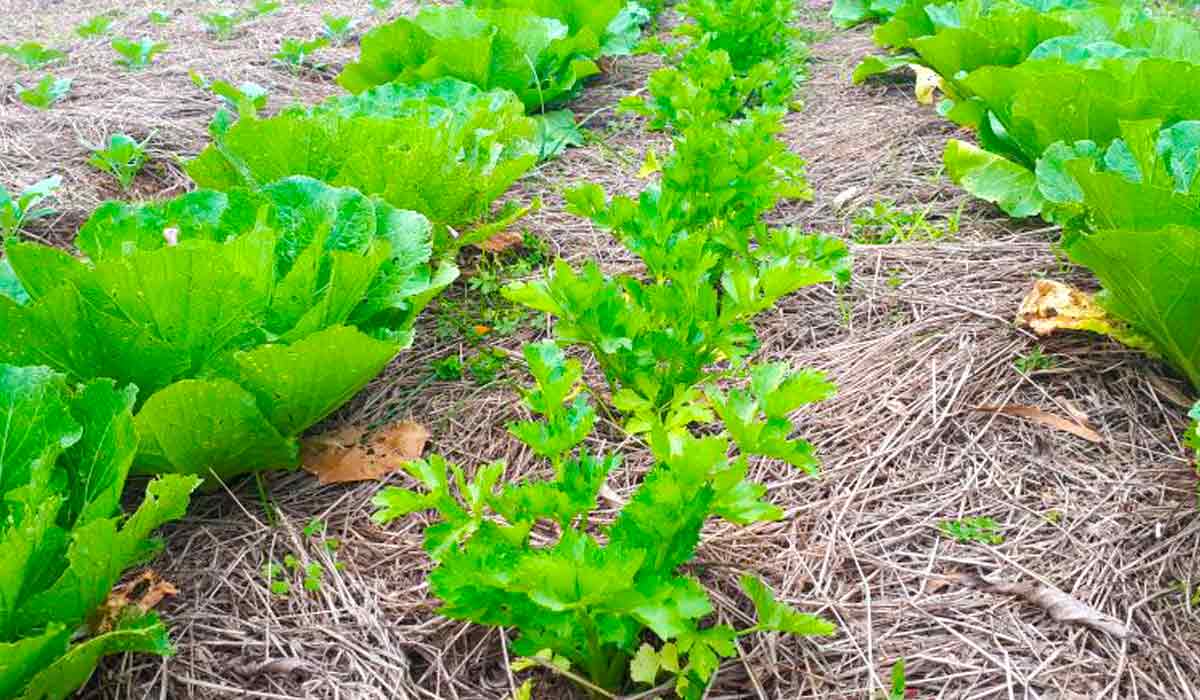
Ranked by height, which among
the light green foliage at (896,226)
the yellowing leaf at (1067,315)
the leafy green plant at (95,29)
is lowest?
the light green foliage at (896,226)

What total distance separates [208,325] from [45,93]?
268 centimetres

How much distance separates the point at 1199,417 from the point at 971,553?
430 millimetres

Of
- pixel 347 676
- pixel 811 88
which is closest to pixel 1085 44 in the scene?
pixel 811 88

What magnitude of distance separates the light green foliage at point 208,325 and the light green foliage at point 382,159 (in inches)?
16.1

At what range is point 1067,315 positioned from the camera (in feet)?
6.82

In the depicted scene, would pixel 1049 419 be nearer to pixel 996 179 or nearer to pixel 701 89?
pixel 996 179

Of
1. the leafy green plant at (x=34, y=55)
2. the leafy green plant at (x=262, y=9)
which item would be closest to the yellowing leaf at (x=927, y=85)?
the leafy green plant at (x=262, y=9)

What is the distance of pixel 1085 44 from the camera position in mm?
3020

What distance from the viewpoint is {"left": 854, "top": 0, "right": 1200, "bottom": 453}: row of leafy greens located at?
6.14ft

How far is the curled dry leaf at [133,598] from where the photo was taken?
149cm


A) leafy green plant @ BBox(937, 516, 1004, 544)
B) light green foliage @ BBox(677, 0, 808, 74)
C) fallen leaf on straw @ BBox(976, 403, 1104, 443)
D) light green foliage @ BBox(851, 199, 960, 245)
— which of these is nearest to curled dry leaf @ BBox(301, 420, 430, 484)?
leafy green plant @ BBox(937, 516, 1004, 544)

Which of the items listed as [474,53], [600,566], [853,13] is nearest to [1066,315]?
[600,566]

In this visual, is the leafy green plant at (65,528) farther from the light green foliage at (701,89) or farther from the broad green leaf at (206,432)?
the light green foliage at (701,89)

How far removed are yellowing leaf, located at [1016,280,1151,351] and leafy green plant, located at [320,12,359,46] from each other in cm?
403
